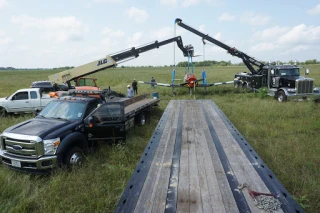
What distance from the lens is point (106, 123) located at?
22.5ft

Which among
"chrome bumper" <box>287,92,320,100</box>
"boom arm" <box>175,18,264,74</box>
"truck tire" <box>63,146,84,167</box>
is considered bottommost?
"truck tire" <box>63,146,84,167</box>

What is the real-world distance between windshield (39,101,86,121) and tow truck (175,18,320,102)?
1295cm

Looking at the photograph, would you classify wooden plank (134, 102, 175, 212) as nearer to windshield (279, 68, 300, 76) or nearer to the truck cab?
the truck cab

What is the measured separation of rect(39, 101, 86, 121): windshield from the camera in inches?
268

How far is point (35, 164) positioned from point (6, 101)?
28.5ft

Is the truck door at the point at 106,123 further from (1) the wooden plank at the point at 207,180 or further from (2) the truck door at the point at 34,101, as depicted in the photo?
(2) the truck door at the point at 34,101

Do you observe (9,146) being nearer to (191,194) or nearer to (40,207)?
(40,207)

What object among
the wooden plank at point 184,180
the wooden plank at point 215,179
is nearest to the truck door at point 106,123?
the wooden plank at point 184,180

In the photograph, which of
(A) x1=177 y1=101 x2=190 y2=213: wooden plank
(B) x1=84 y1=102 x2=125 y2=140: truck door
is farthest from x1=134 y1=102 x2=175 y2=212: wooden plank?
(B) x1=84 y1=102 x2=125 y2=140: truck door

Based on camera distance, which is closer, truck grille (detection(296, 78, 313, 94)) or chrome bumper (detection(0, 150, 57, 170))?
chrome bumper (detection(0, 150, 57, 170))

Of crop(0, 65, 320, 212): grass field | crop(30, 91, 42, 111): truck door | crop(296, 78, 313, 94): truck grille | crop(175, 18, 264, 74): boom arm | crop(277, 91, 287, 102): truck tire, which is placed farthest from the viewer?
crop(175, 18, 264, 74): boom arm

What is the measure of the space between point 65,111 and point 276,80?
14.2 meters

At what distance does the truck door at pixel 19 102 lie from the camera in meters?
12.4

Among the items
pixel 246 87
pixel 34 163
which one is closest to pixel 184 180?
pixel 34 163
